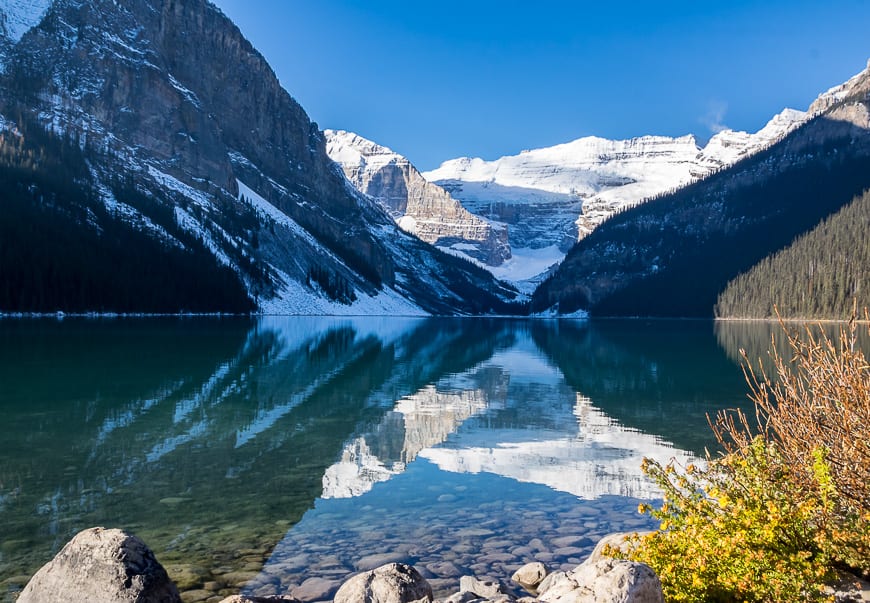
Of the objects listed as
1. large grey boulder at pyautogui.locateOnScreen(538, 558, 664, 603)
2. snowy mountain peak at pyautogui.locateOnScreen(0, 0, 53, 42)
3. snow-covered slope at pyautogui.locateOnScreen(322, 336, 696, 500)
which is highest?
snowy mountain peak at pyautogui.locateOnScreen(0, 0, 53, 42)

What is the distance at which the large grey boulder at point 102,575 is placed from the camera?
645 cm

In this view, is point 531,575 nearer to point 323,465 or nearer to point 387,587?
point 387,587

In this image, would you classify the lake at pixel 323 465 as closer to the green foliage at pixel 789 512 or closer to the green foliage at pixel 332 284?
the green foliage at pixel 789 512

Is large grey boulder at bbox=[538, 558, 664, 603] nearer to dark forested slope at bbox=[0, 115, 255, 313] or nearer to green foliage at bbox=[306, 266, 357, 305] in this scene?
dark forested slope at bbox=[0, 115, 255, 313]

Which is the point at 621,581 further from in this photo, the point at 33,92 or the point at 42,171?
the point at 33,92

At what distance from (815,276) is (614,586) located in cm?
17144

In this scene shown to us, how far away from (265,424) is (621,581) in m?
17.0

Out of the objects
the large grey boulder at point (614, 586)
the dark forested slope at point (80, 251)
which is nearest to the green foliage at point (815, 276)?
the dark forested slope at point (80, 251)

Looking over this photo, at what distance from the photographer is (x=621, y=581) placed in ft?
18.6

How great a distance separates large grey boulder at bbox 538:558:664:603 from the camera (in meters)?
5.61

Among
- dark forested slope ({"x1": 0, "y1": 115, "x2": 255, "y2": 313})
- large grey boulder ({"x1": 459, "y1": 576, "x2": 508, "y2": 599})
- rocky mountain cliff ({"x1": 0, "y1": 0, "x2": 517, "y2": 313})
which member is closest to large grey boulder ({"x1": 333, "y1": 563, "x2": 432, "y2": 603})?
large grey boulder ({"x1": 459, "y1": 576, "x2": 508, "y2": 599})

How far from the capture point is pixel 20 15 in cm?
18612

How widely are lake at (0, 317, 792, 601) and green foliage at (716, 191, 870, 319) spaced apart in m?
128

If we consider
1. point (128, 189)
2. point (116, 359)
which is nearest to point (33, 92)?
point (128, 189)
